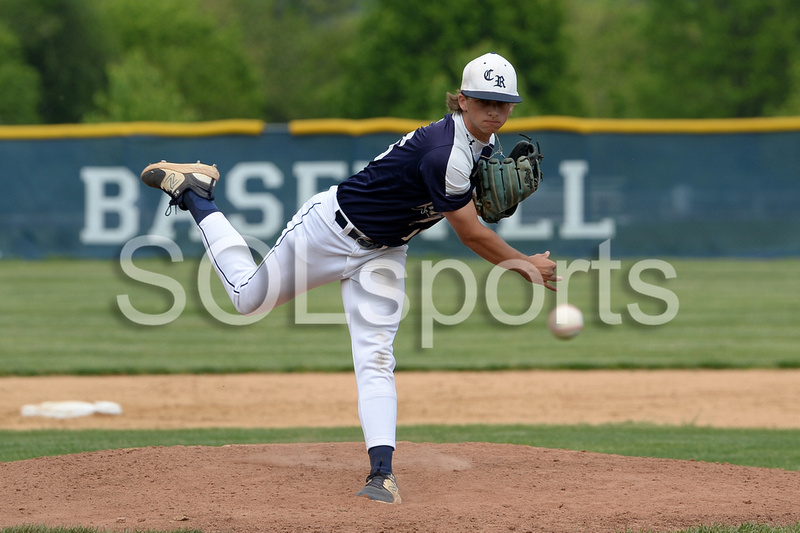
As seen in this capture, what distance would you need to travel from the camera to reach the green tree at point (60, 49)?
4047cm

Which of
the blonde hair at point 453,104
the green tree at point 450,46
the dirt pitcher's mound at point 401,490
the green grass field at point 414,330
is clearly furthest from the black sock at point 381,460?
the green tree at point 450,46

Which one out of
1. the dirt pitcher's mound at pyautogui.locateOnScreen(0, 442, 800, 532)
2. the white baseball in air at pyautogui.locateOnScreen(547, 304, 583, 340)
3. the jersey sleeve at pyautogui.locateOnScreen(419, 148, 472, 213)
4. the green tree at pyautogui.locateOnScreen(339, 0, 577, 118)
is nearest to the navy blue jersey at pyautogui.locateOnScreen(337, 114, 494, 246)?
the jersey sleeve at pyautogui.locateOnScreen(419, 148, 472, 213)

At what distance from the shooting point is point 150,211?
15.6 metres

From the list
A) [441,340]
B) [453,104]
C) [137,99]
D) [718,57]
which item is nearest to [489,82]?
[453,104]

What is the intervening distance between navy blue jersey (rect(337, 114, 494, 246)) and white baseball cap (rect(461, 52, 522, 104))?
17 cm

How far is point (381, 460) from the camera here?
425 centimetres

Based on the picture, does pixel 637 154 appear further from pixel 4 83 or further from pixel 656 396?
pixel 4 83

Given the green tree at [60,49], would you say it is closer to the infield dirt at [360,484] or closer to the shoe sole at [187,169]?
the infield dirt at [360,484]

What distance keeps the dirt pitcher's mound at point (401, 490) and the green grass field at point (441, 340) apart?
104 cm

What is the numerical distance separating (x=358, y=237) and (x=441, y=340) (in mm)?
6630

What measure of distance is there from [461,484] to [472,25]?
3253 cm

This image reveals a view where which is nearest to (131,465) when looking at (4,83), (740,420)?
(740,420)

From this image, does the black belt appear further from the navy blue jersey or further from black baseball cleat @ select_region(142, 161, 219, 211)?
black baseball cleat @ select_region(142, 161, 219, 211)

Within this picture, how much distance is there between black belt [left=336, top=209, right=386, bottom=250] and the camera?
4.46 meters
